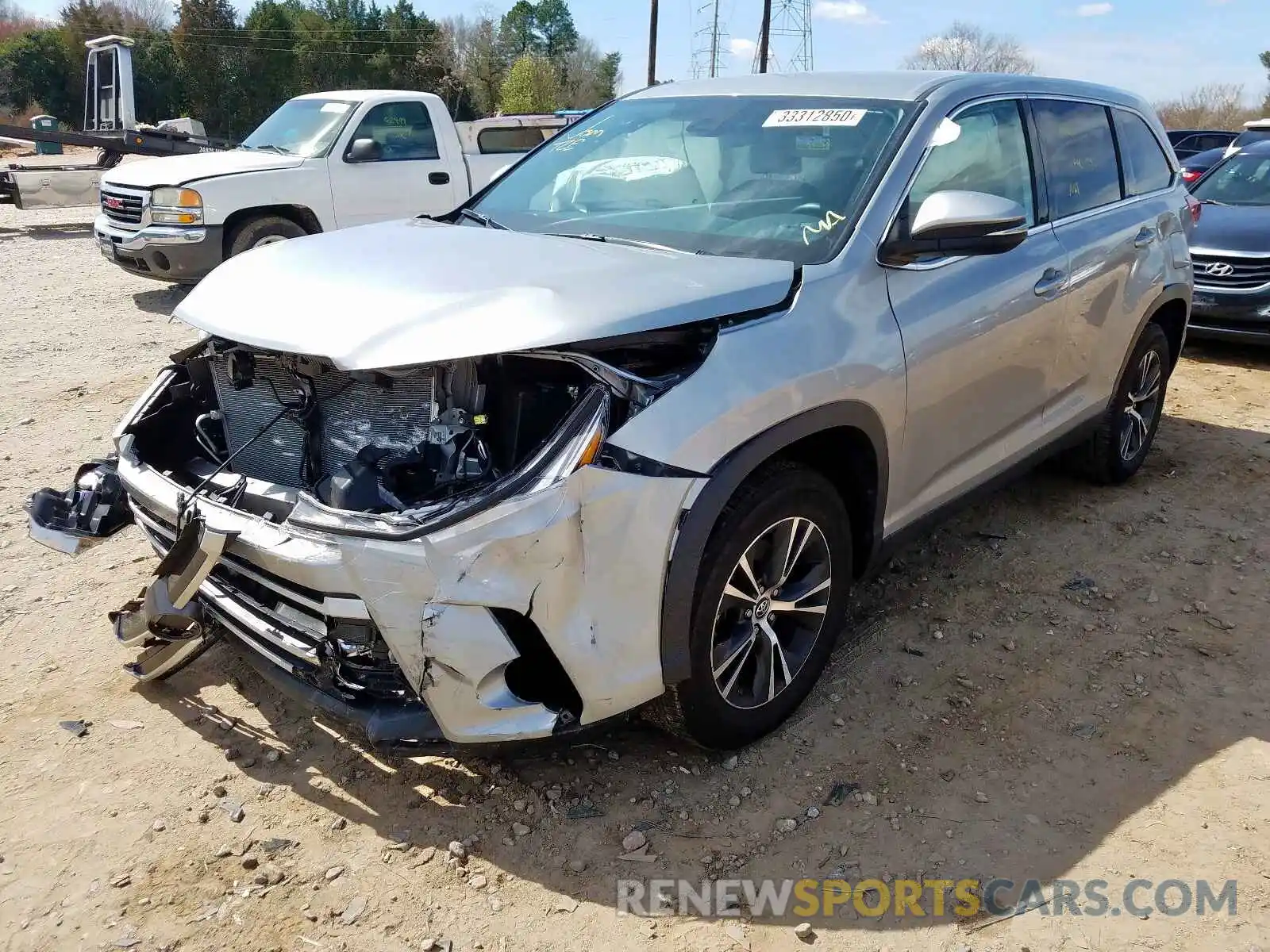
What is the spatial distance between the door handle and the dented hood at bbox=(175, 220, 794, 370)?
4.54ft

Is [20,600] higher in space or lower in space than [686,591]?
lower

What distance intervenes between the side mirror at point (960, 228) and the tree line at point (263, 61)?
4024cm

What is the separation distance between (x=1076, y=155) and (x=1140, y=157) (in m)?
0.79

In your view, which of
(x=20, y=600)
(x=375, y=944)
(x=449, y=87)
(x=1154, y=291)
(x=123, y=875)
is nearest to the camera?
(x=375, y=944)

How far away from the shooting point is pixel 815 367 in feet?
8.76

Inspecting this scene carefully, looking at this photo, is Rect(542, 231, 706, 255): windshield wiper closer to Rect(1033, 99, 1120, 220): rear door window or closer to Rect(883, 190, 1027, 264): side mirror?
Rect(883, 190, 1027, 264): side mirror

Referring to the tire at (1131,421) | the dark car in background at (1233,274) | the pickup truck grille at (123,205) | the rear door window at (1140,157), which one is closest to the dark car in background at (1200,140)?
the dark car in background at (1233,274)

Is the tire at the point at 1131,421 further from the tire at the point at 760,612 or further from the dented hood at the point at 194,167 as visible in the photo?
the dented hood at the point at 194,167

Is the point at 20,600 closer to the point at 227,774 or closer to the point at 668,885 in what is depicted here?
the point at 227,774

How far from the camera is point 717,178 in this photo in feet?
11.1

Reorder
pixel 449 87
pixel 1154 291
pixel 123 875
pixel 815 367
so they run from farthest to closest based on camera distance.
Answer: pixel 449 87 → pixel 1154 291 → pixel 815 367 → pixel 123 875

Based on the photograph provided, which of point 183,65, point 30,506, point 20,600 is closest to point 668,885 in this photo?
point 30,506

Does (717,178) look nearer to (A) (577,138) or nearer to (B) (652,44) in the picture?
(A) (577,138)

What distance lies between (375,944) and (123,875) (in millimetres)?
715
